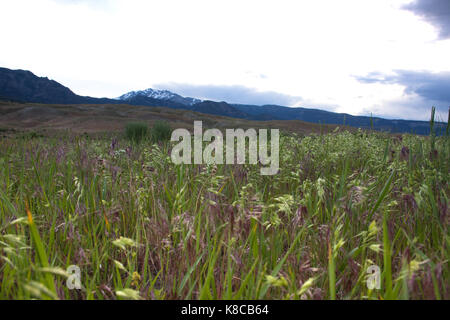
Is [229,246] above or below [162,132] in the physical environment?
below

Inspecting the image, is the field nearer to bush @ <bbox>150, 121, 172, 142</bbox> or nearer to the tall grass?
the tall grass

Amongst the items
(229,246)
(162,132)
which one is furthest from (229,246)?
(162,132)

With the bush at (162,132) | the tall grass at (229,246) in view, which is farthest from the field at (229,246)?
the bush at (162,132)

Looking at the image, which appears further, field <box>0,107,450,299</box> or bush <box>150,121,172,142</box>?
bush <box>150,121,172,142</box>

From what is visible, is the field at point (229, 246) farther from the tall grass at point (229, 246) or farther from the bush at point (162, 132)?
the bush at point (162, 132)

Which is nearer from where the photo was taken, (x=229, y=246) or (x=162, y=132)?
(x=229, y=246)

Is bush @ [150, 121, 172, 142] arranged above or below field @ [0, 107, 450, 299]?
above

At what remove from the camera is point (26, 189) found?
8.89 feet

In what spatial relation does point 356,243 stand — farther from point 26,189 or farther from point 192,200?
point 26,189

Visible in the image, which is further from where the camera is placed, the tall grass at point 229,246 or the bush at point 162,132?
the bush at point 162,132

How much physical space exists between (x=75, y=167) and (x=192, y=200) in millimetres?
1767

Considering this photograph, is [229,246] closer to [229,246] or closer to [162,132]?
[229,246]

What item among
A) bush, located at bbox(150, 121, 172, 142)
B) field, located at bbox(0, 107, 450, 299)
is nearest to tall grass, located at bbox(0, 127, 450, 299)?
field, located at bbox(0, 107, 450, 299)
